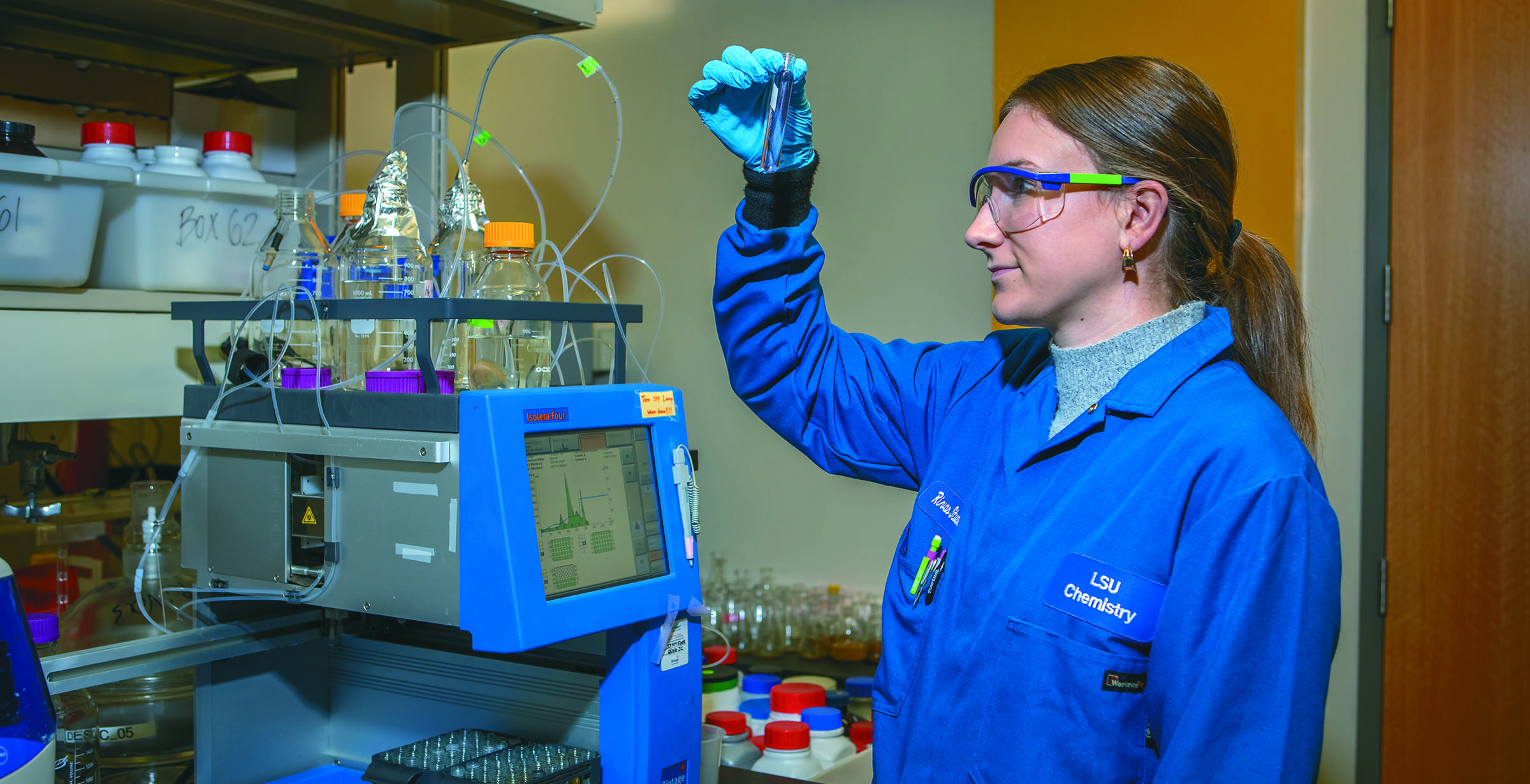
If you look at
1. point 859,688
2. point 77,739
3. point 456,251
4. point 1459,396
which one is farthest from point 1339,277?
point 77,739

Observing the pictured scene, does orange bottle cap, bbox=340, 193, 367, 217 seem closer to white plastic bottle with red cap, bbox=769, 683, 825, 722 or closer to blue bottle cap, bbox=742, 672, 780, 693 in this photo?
white plastic bottle with red cap, bbox=769, 683, 825, 722

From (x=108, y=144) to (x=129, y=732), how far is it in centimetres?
86

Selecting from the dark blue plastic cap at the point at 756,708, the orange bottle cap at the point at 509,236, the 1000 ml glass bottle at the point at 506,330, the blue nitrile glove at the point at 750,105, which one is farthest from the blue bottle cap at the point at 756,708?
the blue nitrile glove at the point at 750,105

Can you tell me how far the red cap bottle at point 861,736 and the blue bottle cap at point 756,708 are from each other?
236mm

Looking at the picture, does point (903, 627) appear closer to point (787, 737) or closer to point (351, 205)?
point (787, 737)

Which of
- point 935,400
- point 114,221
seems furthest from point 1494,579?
point 114,221

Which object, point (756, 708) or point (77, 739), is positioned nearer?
point (77, 739)

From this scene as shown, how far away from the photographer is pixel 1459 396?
244 cm

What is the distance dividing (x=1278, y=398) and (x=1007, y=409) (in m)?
0.30

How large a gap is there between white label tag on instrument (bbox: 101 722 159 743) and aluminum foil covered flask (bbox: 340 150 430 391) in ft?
1.92

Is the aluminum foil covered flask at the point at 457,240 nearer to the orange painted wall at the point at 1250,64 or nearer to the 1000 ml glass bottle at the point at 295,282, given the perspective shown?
the 1000 ml glass bottle at the point at 295,282

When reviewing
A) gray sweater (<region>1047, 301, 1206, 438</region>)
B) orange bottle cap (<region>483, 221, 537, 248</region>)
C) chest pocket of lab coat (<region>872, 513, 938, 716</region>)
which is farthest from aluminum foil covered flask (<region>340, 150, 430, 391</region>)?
gray sweater (<region>1047, 301, 1206, 438</region>)

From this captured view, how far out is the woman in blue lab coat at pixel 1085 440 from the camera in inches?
37.3

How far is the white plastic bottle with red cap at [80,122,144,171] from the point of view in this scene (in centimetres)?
163
